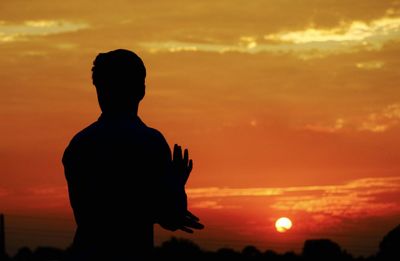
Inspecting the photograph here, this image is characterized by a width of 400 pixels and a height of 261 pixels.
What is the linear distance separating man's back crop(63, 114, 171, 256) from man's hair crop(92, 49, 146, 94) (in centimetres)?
21

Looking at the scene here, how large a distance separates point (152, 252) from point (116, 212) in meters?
0.35

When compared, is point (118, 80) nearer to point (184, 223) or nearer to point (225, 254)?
point (184, 223)

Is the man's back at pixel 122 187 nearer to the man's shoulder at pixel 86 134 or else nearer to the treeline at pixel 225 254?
the man's shoulder at pixel 86 134

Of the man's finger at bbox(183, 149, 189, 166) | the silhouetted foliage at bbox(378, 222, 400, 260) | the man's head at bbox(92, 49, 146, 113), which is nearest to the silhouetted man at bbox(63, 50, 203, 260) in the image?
the man's head at bbox(92, 49, 146, 113)

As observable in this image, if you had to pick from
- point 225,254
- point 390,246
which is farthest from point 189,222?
point 225,254

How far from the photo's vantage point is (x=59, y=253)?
28688mm

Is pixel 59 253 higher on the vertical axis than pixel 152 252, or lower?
higher

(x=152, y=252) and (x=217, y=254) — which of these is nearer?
(x=152, y=252)

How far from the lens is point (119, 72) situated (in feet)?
21.5

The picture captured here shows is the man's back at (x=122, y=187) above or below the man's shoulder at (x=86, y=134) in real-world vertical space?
below

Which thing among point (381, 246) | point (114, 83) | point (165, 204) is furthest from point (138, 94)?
point (381, 246)

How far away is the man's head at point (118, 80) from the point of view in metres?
6.54

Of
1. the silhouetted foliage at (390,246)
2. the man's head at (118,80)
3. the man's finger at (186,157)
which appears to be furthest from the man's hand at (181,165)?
the silhouetted foliage at (390,246)

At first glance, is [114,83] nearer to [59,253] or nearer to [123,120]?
[123,120]
